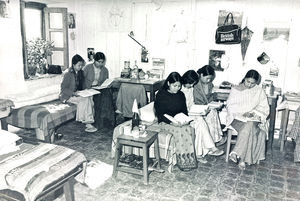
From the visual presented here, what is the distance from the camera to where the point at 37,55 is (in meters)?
6.76

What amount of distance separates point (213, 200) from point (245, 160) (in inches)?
47.8

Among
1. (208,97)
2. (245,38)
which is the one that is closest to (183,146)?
(208,97)

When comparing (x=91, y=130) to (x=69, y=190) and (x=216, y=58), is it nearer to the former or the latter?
(x=69, y=190)

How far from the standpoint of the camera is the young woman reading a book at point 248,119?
14.8 feet

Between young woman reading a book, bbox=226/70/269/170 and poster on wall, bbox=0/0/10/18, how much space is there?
4.28 meters

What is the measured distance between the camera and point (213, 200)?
360 cm

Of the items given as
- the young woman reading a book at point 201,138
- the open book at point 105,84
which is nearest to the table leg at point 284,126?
the young woman reading a book at point 201,138

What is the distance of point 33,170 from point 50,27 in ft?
18.1

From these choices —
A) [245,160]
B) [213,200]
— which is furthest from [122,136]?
[245,160]

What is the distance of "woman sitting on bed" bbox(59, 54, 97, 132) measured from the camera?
5727 mm

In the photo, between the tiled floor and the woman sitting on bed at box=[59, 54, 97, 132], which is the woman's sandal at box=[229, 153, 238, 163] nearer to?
the tiled floor

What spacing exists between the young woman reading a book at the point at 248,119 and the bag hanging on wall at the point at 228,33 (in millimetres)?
1484

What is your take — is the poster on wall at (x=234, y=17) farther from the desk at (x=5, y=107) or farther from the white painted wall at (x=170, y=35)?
the desk at (x=5, y=107)

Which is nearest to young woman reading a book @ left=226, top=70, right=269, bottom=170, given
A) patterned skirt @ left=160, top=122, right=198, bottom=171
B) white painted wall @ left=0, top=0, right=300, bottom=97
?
patterned skirt @ left=160, top=122, right=198, bottom=171
